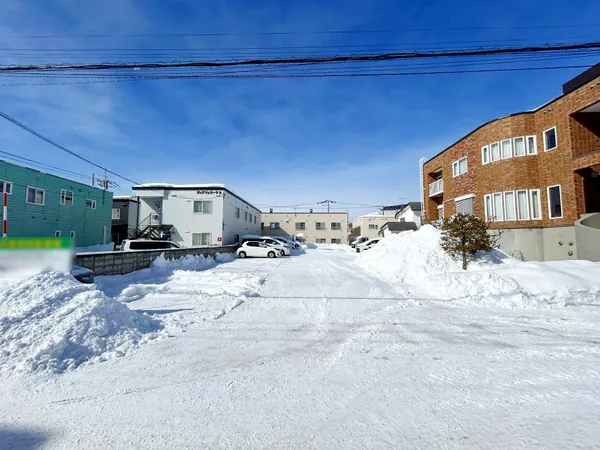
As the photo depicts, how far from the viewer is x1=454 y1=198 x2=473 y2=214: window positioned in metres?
17.4

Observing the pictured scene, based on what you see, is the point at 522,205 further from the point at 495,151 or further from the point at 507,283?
the point at 507,283

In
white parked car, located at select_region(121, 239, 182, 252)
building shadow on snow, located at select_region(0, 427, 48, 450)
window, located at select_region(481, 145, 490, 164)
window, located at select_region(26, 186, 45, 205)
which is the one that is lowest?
building shadow on snow, located at select_region(0, 427, 48, 450)

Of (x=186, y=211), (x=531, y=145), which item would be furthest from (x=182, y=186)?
(x=531, y=145)

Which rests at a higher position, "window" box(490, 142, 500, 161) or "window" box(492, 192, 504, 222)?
"window" box(490, 142, 500, 161)

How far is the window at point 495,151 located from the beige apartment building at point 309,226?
3731cm

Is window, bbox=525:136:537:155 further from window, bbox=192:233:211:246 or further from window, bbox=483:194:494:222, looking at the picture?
window, bbox=192:233:211:246

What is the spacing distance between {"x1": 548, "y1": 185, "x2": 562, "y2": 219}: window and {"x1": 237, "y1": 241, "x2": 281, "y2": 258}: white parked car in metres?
18.5

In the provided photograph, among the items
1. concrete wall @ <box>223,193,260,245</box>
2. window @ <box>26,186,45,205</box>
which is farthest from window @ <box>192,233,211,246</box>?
window @ <box>26,186,45,205</box>

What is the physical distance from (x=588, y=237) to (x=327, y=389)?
14.7 metres

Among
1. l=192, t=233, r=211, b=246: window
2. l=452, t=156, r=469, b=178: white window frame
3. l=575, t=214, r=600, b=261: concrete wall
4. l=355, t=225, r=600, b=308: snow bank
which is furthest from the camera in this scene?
l=192, t=233, r=211, b=246: window

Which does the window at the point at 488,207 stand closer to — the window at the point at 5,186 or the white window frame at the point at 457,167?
the white window frame at the point at 457,167

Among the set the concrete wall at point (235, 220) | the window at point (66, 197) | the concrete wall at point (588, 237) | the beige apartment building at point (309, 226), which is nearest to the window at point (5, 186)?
the window at point (66, 197)

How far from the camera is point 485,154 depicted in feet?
53.4

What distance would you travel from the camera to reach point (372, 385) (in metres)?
3.31
